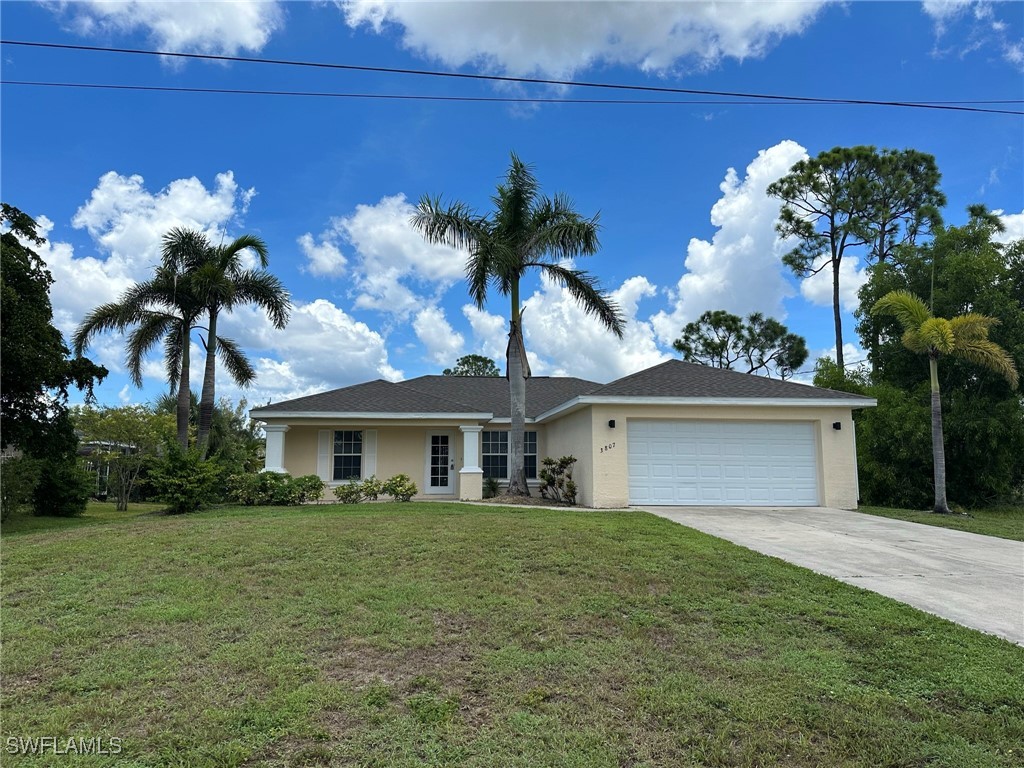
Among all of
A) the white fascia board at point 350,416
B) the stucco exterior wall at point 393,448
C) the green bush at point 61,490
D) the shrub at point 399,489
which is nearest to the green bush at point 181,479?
the white fascia board at point 350,416

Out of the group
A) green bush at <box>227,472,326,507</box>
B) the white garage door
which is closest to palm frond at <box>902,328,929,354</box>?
the white garage door

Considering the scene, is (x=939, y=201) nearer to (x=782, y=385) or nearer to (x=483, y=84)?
(x=782, y=385)

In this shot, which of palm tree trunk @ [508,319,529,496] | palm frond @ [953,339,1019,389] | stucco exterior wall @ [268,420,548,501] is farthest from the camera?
stucco exterior wall @ [268,420,548,501]

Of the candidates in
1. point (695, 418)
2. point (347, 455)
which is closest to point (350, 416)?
point (347, 455)

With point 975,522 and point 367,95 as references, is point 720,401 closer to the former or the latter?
point 975,522

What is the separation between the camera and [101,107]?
1177 centimetres

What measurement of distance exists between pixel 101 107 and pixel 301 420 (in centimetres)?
804

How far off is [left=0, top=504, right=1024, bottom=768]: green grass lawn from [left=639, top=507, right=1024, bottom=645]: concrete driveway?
58cm

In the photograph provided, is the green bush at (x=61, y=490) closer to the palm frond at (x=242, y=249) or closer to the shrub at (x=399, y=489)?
the palm frond at (x=242, y=249)

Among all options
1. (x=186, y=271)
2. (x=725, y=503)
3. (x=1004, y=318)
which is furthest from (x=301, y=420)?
(x=1004, y=318)

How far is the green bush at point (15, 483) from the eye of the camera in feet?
37.8

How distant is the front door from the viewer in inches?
677

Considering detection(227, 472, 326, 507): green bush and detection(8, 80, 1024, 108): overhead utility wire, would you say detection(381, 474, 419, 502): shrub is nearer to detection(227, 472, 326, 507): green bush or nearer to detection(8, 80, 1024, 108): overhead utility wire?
detection(227, 472, 326, 507): green bush

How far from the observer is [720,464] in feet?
45.7
